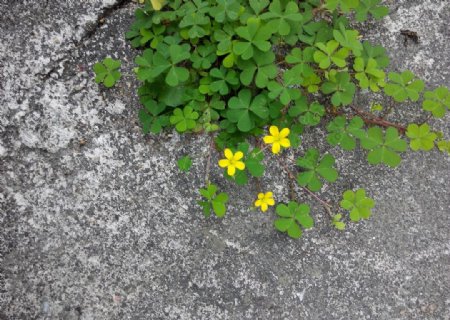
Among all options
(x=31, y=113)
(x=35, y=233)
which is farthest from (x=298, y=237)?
(x=31, y=113)

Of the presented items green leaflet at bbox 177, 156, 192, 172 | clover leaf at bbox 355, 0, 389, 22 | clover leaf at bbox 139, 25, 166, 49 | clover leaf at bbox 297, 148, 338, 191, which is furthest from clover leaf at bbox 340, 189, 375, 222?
clover leaf at bbox 139, 25, 166, 49

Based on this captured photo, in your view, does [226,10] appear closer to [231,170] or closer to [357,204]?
[231,170]

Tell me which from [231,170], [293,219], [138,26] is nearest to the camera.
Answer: [231,170]

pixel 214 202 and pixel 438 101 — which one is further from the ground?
pixel 438 101

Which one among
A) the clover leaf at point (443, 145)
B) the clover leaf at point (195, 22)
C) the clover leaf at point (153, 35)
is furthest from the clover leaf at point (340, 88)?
the clover leaf at point (153, 35)

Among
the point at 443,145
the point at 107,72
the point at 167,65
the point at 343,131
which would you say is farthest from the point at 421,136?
the point at 107,72

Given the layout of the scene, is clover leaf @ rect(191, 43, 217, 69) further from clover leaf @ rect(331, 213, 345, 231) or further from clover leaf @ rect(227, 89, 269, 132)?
clover leaf @ rect(331, 213, 345, 231)

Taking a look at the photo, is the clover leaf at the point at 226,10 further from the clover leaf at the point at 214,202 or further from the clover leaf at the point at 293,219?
the clover leaf at the point at 293,219
